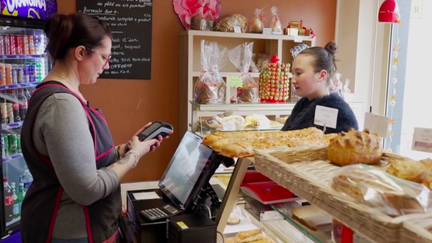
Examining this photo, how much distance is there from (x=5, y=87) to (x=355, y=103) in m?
2.96

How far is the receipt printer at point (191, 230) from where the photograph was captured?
4.06 feet

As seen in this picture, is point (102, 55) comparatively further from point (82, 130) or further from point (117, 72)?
point (117, 72)

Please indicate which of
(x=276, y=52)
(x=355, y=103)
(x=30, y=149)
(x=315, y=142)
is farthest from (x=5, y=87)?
(x=355, y=103)

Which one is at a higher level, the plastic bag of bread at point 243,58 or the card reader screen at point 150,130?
the plastic bag of bread at point 243,58

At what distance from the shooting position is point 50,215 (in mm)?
1297

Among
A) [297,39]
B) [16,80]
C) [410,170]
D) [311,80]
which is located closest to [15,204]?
[16,80]

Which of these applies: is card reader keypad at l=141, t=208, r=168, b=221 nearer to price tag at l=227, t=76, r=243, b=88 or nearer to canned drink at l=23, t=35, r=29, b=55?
price tag at l=227, t=76, r=243, b=88

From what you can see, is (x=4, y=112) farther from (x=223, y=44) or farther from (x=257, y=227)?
(x=257, y=227)

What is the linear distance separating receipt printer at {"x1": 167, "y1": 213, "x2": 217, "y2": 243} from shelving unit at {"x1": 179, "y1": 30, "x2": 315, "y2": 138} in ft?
5.87

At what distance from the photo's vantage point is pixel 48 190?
1.30m

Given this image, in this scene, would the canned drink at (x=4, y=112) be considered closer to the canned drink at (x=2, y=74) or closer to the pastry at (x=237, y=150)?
the canned drink at (x=2, y=74)

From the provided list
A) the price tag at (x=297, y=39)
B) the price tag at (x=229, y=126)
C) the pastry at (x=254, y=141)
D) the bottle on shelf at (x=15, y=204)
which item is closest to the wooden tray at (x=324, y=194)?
the pastry at (x=254, y=141)

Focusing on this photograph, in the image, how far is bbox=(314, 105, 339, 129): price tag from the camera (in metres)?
1.71

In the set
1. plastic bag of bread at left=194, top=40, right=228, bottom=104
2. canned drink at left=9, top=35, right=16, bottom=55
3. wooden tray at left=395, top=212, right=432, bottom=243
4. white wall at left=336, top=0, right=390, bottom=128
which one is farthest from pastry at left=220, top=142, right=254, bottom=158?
white wall at left=336, top=0, right=390, bottom=128
